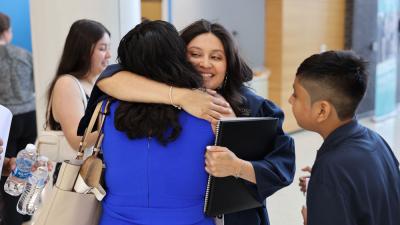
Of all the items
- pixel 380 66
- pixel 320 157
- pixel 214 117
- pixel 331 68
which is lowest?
pixel 380 66

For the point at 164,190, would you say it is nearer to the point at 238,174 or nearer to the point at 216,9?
the point at 238,174

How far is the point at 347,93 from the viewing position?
1.33 meters

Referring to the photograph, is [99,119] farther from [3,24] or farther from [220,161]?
[3,24]

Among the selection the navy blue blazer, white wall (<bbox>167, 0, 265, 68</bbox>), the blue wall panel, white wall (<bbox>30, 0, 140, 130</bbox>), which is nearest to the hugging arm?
the navy blue blazer

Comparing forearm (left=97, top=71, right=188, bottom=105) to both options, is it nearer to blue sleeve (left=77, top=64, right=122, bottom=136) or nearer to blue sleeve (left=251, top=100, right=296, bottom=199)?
blue sleeve (left=77, top=64, right=122, bottom=136)

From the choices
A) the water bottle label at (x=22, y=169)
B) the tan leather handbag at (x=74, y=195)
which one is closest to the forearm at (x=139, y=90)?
the tan leather handbag at (x=74, y=195)

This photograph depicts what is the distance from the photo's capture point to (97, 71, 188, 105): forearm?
1.30 meters

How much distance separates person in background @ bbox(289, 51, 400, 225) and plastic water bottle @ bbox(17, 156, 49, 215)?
1131 millimetres

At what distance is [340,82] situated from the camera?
1326 millimetres

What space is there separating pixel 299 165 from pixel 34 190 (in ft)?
12.5

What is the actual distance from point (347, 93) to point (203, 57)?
0.48 meters

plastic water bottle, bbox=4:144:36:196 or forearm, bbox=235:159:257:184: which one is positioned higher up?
forearm, bbox=235:159:257:184

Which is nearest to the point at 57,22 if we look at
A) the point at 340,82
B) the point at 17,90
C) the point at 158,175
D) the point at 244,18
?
the point at 17,90

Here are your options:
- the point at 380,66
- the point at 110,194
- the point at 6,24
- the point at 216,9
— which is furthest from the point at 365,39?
the point at 110,194
